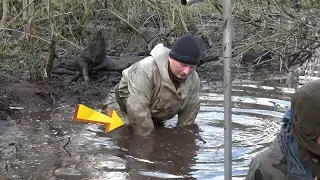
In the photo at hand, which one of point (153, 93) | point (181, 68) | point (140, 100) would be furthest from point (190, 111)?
point (181, 68)

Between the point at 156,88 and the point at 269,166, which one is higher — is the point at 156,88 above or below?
below

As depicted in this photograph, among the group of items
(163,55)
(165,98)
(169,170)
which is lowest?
(169,170)

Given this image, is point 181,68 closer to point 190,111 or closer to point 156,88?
point 156,88

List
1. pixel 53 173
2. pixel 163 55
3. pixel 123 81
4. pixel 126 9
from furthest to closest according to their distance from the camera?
pixel 126 9 < pixel 123 81 < pixel 163 55 < pixel 53 173

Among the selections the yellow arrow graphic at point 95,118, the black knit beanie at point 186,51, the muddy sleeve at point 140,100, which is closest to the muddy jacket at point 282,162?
the black knit beanie at point 186,51

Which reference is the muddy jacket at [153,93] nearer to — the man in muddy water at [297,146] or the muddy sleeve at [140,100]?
the muddy sleeve at [140,100]

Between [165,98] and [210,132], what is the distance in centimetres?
74

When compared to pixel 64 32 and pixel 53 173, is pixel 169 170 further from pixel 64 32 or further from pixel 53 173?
pixel 64 32

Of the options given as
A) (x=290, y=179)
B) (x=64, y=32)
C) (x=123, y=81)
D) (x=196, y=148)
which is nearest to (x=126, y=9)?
(x=64, y=32)

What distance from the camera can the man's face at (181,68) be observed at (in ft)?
21.4

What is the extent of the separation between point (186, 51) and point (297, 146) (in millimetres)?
3930

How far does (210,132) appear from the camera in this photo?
7.27 metres

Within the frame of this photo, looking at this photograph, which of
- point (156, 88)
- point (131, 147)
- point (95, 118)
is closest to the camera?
point (131, 147)

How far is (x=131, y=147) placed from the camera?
258 inches
